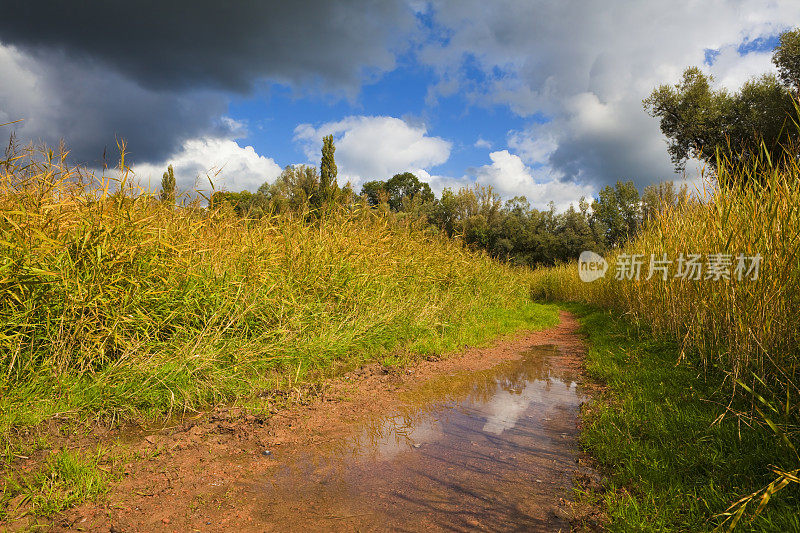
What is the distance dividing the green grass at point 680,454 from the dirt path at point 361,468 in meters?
0.33

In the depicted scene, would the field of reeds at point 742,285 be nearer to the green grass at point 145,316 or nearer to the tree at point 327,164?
the green grass at point 145,316

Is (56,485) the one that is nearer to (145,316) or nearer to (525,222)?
(145,316)

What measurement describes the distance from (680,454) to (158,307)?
16.5ft

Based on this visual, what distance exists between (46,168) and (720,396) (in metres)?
7.35

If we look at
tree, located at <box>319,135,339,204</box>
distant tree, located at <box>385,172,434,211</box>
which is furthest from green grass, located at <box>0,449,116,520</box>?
distant tree, located at <box>385,172,434,211</box>

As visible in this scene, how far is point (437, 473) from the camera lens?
3.06 meters

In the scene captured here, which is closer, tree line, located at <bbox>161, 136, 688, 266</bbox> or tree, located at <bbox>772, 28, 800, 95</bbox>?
tree, located at <bbox>772, 28, 800, 95</bbox>

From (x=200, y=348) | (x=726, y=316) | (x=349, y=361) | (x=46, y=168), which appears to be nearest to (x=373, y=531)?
(x=200, y=348)

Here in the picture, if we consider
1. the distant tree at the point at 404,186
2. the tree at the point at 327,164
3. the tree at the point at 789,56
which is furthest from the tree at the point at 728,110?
the distant tree at the point at 404,186

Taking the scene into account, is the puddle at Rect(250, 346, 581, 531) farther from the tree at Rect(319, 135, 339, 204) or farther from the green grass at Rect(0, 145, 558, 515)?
the tree at Rect(319, 135, 339, 204)

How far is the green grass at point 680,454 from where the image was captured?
2366mm

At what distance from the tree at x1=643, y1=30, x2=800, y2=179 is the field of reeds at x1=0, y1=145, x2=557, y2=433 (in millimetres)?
18570

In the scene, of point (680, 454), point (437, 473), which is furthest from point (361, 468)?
point (680, 454)

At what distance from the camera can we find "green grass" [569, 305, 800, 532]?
2366 millimetres
